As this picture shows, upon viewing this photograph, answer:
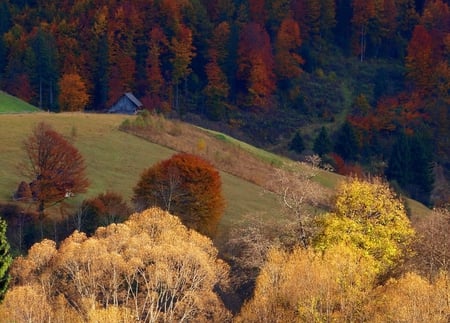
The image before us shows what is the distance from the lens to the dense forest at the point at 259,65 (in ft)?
325

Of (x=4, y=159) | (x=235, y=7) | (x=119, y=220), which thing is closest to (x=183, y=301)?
(x=119, y=220)

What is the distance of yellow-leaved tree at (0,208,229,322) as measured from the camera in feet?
115

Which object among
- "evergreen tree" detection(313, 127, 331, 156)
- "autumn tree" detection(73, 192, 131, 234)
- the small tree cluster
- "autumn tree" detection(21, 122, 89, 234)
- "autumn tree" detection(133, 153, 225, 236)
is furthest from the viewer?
"evergreen tree" detection(313, 127, 331, 156)

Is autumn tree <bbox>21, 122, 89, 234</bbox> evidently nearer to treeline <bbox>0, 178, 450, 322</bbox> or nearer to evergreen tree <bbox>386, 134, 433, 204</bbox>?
treeline <bbox>0, 178, 450, 322</bbox>

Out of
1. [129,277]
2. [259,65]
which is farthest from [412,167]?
[129,277]

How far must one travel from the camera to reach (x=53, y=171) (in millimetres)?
52719

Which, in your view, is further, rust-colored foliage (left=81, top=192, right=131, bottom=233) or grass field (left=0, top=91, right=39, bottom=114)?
grass field (left=0, top=91, right=39, bottom=114)

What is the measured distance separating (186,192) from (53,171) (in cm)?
813

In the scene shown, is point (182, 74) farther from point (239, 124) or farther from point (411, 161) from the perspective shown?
point (411, 161)

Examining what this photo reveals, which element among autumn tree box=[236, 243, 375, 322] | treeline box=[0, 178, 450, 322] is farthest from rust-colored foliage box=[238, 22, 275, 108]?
autumn tree box=[236, 243, 375, 322]

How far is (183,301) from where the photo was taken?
35.8 meters

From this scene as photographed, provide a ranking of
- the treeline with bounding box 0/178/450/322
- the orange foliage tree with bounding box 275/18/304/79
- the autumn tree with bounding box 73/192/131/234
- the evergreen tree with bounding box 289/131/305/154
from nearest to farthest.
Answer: the treeline with bounding box 0/178/450/322 < the autumn tree with bounding box 73/192/131/234 < the evergreen tree with bounding box 289/131/305/154 < the orange foliage tree with bounding box 275/18/304/79

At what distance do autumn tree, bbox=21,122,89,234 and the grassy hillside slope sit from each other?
116 centimetres

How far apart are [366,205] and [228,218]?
50.6 feet
